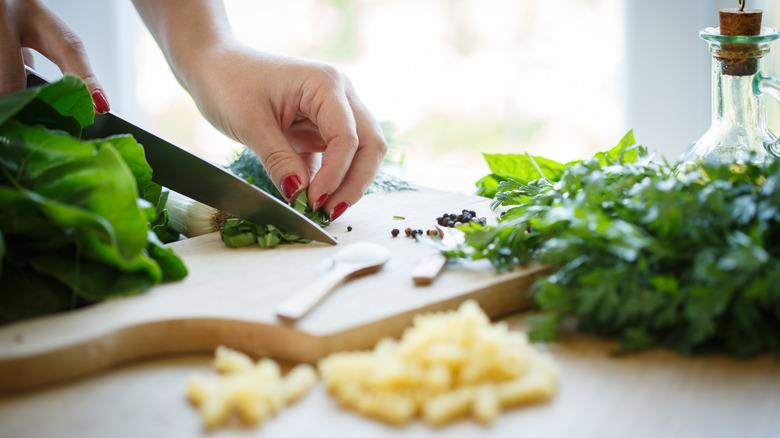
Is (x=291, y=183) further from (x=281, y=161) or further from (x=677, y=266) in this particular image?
(x=677, y=266)

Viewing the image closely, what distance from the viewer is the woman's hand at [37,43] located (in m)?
1.25

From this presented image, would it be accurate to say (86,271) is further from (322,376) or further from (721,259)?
(721,259)

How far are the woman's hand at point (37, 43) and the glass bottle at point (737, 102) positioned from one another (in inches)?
41.1

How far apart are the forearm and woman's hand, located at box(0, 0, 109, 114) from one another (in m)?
0.26

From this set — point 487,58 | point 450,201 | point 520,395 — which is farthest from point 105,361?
point 487,58

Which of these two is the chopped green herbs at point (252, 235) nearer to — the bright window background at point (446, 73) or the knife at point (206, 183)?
the knife at point (206, 183)

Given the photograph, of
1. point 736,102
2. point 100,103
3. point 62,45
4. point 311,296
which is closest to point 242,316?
point 311,296

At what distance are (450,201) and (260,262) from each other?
0.52m

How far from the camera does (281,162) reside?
4.56ft

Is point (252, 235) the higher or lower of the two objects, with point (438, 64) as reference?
higher

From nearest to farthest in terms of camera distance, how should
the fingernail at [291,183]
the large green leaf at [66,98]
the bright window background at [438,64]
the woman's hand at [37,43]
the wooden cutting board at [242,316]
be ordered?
the wooden cutting board at [242,316]
the large green leaf at [66,98]
the woman's hand at [37,43]
the fingernail at [291,183]
the bright window background at [438,64]

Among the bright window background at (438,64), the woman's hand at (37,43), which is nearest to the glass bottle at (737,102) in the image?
the woman's hand at (37,43)

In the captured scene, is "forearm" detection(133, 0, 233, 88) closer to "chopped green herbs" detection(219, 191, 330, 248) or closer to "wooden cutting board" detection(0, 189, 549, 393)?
"chopped green herbs" detection(219, 191, 330, 248)

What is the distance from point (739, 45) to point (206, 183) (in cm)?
92
